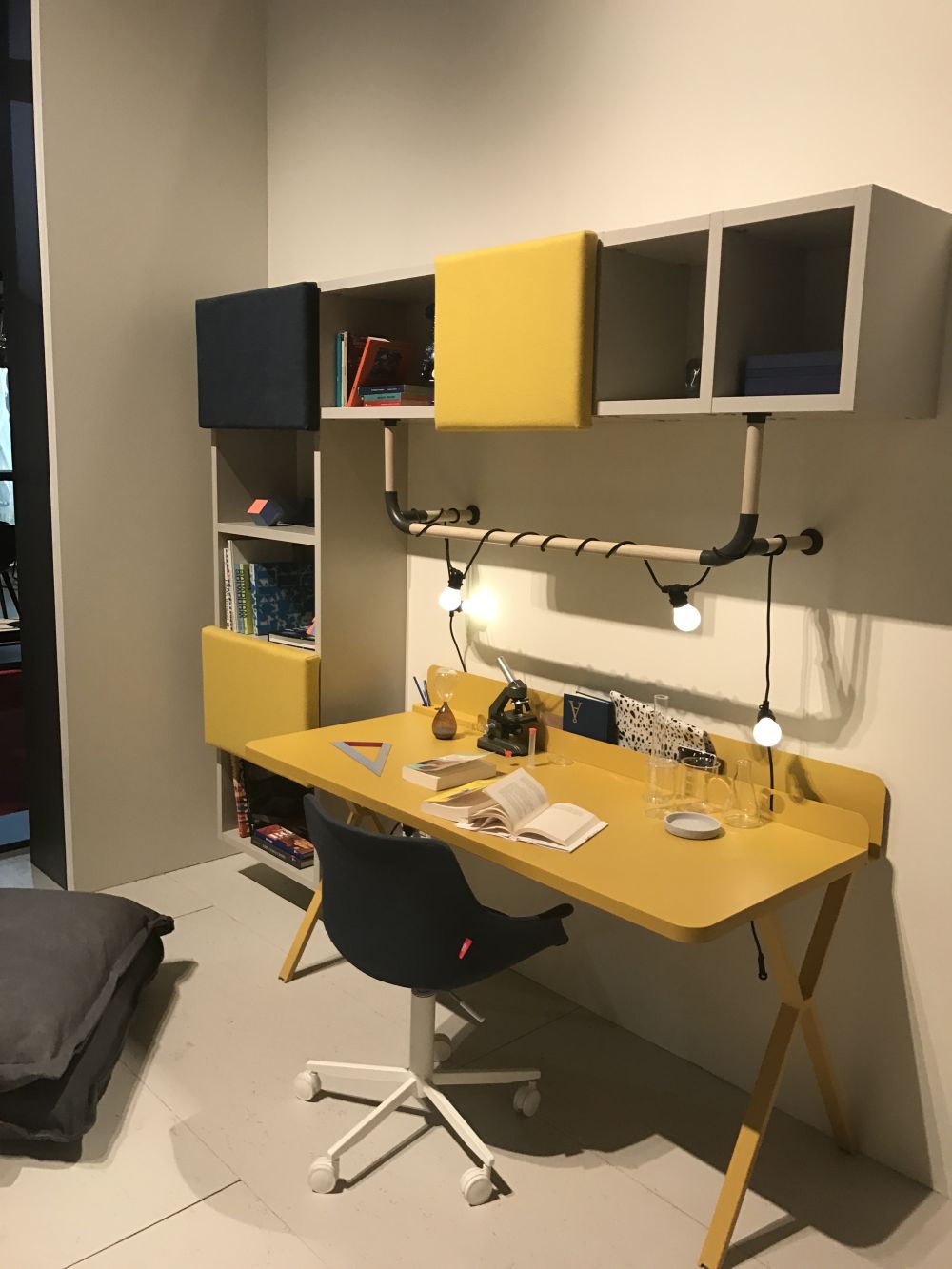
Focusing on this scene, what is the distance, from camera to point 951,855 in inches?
82.4

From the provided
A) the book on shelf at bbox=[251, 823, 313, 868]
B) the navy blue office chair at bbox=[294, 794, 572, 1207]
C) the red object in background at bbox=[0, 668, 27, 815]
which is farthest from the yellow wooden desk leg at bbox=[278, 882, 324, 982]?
the red object in background at bbox=[0, 668, 27, 815]

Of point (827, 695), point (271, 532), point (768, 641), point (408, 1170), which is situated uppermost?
point (271, 532)

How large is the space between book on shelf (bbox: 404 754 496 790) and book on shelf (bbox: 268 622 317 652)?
75cm

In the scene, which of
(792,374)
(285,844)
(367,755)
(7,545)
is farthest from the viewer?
(7,545)

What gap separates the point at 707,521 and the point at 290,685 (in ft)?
4.35

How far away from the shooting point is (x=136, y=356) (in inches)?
131

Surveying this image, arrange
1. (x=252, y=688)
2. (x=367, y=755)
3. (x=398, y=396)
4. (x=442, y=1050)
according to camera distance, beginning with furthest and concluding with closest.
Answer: (x=252, y=688) < (x=398, y=396) < (x=367, y=755) < (x=442, y=1050)

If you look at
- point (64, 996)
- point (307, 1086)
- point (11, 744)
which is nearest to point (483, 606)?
point (307, 1086)

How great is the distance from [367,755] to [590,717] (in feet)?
1.86

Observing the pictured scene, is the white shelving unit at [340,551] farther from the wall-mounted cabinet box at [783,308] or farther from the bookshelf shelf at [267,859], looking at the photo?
the wall-mounted cabinet box at [783,308]

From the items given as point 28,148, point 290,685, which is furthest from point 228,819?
point 28,148

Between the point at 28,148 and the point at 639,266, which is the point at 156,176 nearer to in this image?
the point at 28,148

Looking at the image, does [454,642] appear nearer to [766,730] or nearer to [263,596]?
[263,596]

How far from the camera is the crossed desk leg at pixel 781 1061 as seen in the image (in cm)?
195
